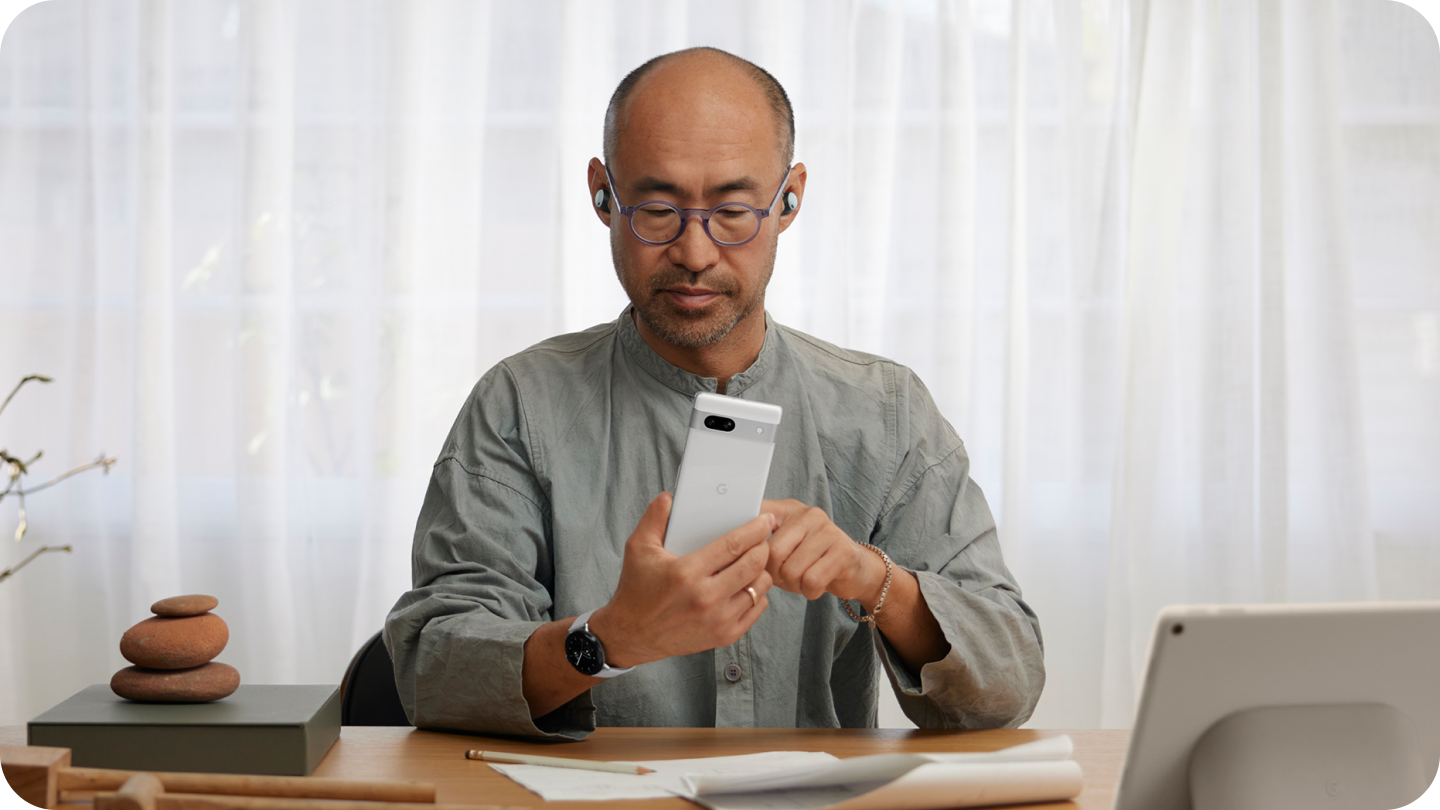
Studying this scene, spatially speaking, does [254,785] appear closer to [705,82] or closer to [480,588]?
[480,588]

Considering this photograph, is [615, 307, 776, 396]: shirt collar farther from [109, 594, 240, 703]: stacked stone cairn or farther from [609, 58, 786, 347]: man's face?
[109, 594, 240, 703]: stacked stone cairn

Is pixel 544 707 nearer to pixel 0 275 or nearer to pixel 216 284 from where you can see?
pixel 216 284

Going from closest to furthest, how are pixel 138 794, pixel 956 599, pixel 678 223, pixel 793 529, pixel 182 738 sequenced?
pixel 138 794 → pixel 182 738 → pixel 793 529 → pixel 956 599 → pixel 678 223

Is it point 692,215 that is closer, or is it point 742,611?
point 742,611

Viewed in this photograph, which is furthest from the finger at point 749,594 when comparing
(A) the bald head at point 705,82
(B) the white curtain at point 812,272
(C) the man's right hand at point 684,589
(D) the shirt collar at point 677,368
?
(B) the white curtain at point 812,272

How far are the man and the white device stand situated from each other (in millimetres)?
392

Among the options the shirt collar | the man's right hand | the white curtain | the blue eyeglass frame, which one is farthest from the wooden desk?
the white curtain

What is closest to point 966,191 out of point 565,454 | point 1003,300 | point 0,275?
point 1003,300

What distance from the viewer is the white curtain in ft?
7.57

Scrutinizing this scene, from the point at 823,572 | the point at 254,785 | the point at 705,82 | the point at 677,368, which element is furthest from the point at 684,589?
the point at 705,82

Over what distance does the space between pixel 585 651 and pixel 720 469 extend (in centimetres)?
24

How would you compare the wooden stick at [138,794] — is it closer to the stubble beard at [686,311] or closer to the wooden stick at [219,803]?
the wooden stick at [219,803]

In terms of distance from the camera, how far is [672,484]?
139 centimetres

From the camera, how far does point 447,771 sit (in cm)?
99
